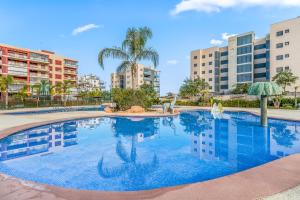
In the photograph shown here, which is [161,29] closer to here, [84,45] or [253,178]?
[84,45]

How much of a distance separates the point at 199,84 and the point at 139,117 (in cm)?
2924

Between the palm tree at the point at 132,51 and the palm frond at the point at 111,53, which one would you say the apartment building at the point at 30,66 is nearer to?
the palm frond at the point at 111,53

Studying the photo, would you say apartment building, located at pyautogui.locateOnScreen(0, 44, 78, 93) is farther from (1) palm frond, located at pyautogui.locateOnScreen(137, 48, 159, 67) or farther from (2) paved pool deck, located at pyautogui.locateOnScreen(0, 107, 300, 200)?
(2) paved pool deck, located at pyautogui.locateOnScreen(0, 107, 300, 200)

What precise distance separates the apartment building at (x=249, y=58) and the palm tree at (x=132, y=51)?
33821 mm

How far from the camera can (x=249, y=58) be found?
4956cm

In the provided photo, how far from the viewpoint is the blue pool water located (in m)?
5.58

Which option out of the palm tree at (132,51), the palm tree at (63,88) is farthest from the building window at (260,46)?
the palm tree at (63,88)

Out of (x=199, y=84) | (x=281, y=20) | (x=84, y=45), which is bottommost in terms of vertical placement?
(x=199, y=84)

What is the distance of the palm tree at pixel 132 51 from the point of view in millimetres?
21969

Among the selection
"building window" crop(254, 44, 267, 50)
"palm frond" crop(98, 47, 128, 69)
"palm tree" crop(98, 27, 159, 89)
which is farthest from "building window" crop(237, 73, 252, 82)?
"palm frond" crop(98, 47, 128, 69)

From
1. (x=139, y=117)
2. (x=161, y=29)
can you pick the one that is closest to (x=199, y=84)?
(x=161, y=29)

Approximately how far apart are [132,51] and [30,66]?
42.2m

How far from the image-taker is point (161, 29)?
909 inches

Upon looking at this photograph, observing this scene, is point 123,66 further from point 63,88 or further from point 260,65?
point 260,65
